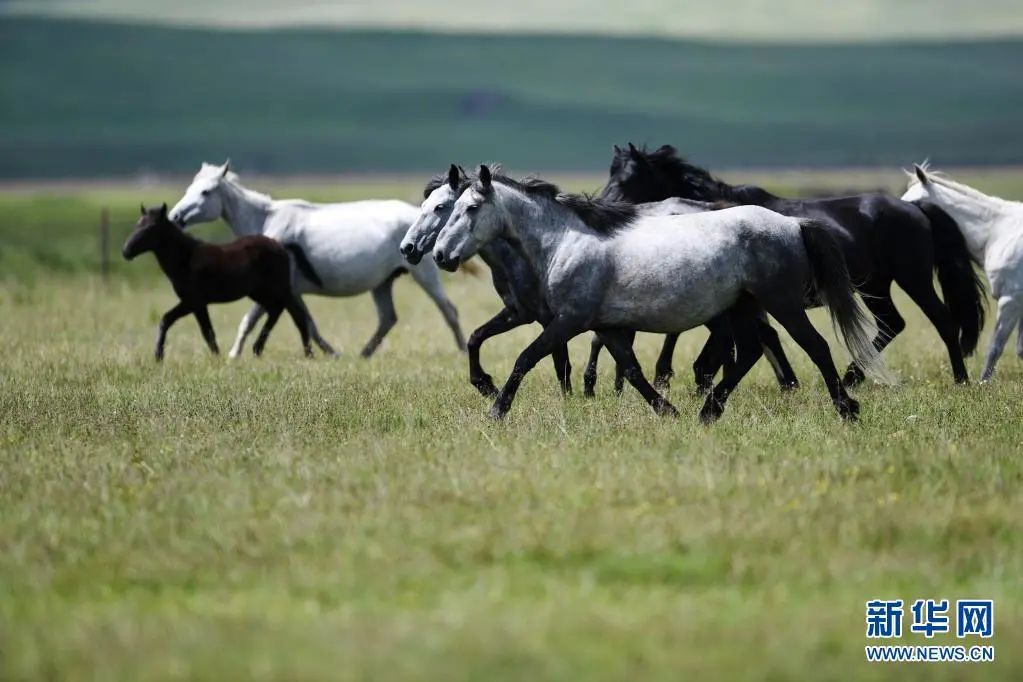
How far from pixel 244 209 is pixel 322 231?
0.90 metres

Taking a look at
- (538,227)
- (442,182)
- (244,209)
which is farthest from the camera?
(244,209)

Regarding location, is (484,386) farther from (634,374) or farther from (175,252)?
(175,252)

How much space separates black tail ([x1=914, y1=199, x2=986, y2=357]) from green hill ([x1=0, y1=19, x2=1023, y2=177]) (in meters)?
112

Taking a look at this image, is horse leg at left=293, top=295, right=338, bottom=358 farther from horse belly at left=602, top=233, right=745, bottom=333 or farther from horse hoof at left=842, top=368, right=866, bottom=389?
horse belly at left=602, top=233, right=745, bottom=333

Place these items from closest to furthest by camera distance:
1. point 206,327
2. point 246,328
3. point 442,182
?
point 442,182 < point 206,327 < point 246,328

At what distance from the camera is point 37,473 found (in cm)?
802

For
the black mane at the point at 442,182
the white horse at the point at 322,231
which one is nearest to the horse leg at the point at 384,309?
the white horse at the point at 322,231

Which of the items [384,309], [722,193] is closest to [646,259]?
[722,193]

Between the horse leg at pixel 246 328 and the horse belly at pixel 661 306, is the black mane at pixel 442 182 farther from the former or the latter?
the horse leg at pixel 246 328

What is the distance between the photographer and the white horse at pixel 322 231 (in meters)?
15.7

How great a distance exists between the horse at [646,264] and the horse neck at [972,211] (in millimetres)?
3296

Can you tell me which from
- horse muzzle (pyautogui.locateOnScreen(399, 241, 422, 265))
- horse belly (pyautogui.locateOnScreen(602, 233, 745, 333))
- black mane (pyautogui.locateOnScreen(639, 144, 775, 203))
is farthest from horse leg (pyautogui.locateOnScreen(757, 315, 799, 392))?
horse muzzle (pyautogui.locateOnScreen(399, 241, 422, 265))

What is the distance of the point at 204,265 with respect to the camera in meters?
14.6

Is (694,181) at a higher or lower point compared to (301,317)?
higher
